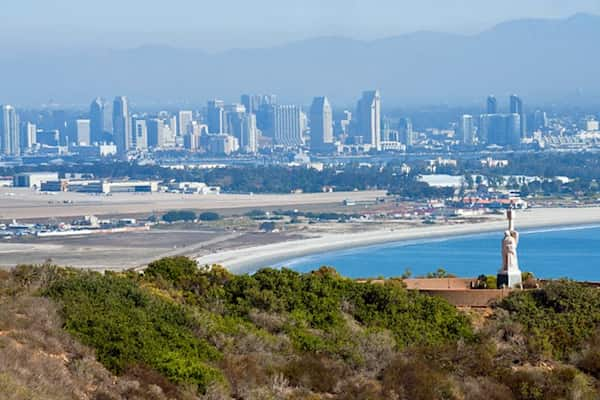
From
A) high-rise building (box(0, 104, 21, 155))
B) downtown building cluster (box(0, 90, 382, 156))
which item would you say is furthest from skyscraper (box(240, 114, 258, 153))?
high-rise building (box(0, 104, 21, 155))

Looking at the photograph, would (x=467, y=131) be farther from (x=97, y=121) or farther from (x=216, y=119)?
(x=97, y=121)

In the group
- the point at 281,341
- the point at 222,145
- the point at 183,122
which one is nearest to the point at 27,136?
the point at 183,122

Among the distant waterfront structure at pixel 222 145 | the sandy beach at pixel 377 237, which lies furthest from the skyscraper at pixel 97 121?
the sandy beach at pixel 377 237

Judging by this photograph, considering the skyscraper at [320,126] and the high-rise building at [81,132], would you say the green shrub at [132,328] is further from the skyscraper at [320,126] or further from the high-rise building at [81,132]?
the high-rise building at [81,132]

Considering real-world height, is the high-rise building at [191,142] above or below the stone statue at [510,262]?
above

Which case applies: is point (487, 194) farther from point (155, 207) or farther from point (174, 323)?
point (174, 323)
